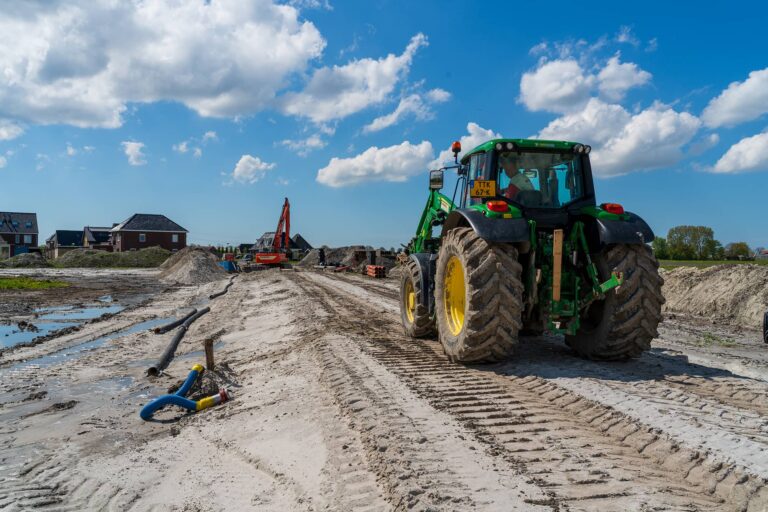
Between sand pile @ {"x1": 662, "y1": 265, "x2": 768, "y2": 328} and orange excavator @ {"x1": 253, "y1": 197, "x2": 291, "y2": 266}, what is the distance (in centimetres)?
2760

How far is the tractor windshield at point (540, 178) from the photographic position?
6633 mm

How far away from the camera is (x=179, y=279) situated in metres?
31.0

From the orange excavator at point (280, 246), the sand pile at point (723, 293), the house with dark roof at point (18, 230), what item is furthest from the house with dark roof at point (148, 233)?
the sand pile at point (723, 293)

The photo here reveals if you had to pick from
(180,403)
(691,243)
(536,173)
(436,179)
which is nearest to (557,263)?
(536,173)

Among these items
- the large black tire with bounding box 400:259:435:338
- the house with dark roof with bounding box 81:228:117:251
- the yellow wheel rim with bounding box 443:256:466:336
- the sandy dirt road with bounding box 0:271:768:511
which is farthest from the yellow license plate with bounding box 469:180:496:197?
the house with dark roof with bounding box 81:228:117:251

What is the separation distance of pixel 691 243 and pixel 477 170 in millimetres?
45999

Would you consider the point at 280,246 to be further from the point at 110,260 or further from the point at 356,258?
the point at 110,260

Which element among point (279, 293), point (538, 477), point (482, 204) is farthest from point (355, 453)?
point (279, 293)

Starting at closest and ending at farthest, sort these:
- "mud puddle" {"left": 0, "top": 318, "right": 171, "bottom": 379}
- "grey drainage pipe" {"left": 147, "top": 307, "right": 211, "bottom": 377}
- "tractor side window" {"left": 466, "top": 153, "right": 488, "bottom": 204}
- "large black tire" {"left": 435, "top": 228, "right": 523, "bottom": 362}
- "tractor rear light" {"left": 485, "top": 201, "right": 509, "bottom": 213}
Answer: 1. "large black tire" {"left": 435, "top": 228, "right": 523, "bottom": 362}
2. "tractor rear light" {"left": 485, "top": 201, "right": 509, "bottom": 213}
3. "tractor side window" {"left": 466, "top": 153, "right": 488, "bottom": 204}
4. "grey drainage pipe" {"left": 147, "top": 307, "right": 211, "bottom": 377}
5. "mud puddle" {"left": 0, "top": 318, "right": 171, "bottom": 379}

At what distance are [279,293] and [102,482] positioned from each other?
1502cm

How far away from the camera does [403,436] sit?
155 inches

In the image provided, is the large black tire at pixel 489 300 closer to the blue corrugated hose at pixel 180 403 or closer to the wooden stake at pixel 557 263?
the wooden stake at pixel 557 263

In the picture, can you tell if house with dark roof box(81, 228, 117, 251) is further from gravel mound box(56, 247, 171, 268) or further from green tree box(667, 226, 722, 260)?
green tree box(667, 226, 722, 260)

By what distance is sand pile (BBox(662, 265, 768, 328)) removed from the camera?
12.9m
